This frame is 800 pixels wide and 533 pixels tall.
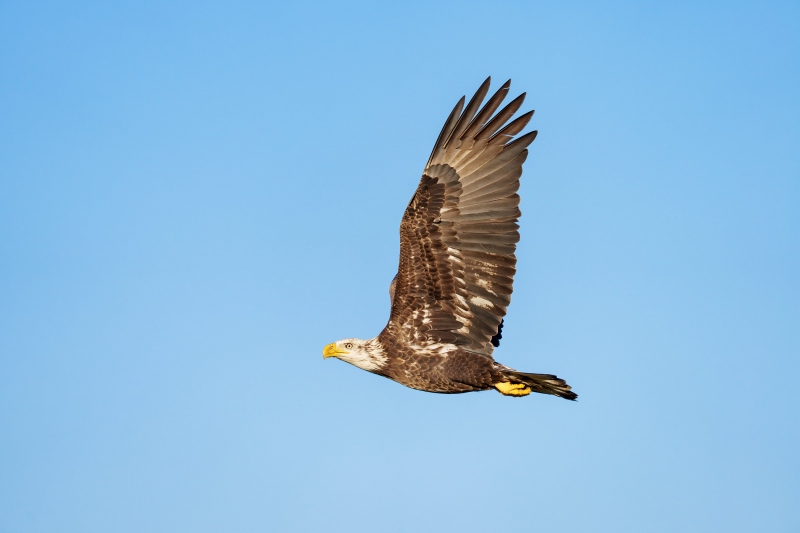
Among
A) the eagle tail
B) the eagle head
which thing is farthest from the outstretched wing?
the eagle head

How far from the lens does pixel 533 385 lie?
1031cm

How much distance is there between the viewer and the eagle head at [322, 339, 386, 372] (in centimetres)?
1071

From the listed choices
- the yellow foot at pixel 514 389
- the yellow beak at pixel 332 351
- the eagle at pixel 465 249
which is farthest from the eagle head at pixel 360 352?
the yellow foot at pixel 514 389

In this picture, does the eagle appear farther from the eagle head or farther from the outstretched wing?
the eagle head

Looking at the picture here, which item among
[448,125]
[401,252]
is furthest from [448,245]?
[448,125]

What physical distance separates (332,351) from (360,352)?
0.41 metres

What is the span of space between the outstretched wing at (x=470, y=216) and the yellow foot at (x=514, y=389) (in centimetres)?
67

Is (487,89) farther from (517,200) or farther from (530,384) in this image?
(530,384)

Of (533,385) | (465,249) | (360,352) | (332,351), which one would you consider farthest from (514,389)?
(332,351)

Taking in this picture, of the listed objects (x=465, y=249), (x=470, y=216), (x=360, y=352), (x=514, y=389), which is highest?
(x=470, y=216)

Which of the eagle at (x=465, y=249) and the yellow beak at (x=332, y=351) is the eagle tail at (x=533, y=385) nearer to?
the eagle at (x=465, y=249)

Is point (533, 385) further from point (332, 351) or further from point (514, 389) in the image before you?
point (332, 351)

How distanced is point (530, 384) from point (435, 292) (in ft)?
5.48

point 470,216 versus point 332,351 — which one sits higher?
point 470,216
